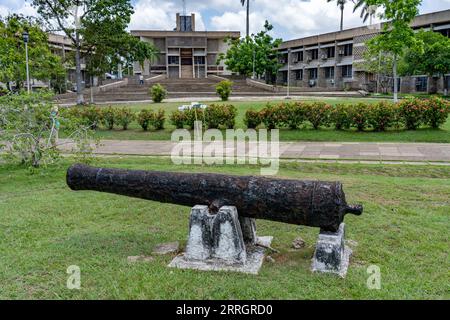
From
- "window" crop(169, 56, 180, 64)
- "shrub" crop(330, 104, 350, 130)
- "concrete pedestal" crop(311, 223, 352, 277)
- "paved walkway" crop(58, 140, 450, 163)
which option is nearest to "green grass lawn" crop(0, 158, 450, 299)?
"concrete pedestal" crop(311, 223, 352, 277)

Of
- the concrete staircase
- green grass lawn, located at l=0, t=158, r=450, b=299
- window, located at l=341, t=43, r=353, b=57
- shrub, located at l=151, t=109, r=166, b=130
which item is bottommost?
green grass lawn, located at l=0, t=158, r=450, b=299

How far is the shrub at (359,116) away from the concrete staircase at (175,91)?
66.6 feet

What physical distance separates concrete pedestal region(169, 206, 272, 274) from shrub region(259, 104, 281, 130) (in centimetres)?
1175

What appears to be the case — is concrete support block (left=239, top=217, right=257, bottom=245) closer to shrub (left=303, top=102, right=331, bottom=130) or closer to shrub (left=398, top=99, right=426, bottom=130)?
shrub (left=303, top=102, right=331, bottom=130)

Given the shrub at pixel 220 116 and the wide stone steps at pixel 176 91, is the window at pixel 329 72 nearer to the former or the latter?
the wide stone steps at pixel 176 91

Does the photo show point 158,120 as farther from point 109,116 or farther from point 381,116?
point 381,116

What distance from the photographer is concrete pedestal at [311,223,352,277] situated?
3.76m

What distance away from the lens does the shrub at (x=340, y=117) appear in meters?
15.0

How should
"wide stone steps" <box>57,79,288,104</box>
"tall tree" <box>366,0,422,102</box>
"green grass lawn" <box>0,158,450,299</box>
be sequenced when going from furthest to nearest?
"wide stone steps" <box>57,79,288,104</box> → "tall tree" <box>366,0,422,102</box> → "green grass lawn" <box>0,158,450,299</box>

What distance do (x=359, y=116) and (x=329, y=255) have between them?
11.8m

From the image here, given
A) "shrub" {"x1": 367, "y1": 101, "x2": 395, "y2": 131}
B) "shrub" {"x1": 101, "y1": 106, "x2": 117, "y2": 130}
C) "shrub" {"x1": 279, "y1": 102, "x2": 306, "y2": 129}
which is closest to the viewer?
"shrub" {"x1": 367, "y1": 101, "x2": 395, "y2": 131}

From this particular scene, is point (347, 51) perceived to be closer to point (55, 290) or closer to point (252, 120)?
point (252, 120)

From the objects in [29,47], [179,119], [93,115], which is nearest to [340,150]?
[179,119]

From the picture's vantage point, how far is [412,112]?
14.3 metres
